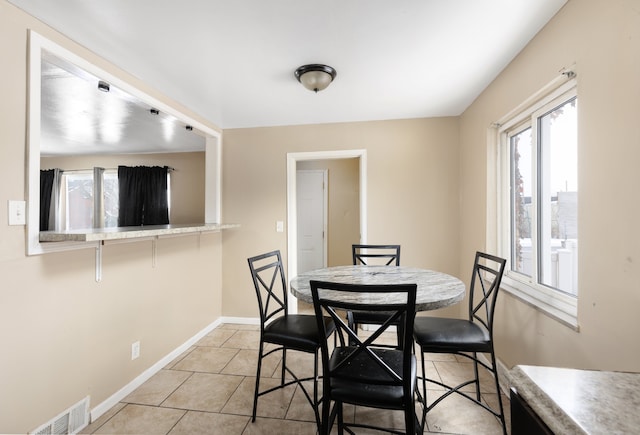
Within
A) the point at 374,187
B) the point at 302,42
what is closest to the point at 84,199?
the point at 374,187

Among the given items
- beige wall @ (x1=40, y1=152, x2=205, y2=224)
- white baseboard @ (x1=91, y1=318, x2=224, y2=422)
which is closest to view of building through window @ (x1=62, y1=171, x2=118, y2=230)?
beige wall @ (x1=40, y1=152, x2=205, y2=224)

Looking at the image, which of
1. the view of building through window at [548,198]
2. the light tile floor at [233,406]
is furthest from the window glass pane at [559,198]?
the light tile floor at [233,406]

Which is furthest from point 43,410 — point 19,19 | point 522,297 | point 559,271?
point 559,271

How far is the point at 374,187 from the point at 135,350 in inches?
104

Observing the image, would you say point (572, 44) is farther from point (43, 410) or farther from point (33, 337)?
point (43, 410)

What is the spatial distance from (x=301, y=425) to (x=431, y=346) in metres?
0.93

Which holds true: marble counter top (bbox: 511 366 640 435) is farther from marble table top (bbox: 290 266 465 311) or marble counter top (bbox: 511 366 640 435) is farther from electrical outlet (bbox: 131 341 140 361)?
electrical outlet (bbox: 131 341 140 361)

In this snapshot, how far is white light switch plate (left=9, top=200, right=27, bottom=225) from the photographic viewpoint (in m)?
1.36

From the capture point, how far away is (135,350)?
7.02 ft

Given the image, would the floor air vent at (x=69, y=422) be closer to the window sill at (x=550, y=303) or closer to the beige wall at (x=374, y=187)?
the beige wall at (x=374, y=187)

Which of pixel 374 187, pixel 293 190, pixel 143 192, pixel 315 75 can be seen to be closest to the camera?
pixel 315 75

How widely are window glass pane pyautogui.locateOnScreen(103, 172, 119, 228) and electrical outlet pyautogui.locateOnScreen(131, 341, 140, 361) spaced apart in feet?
11.4

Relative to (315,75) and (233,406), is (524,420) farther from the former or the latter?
(315,75)

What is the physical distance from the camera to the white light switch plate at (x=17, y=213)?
1364mm
